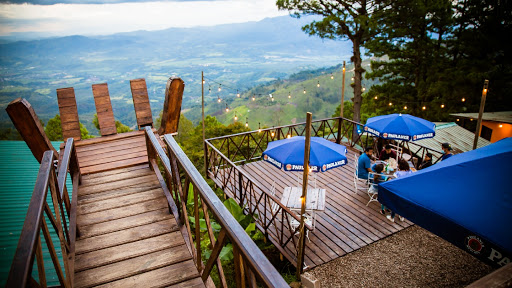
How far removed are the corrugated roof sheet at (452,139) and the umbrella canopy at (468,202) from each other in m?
8.09

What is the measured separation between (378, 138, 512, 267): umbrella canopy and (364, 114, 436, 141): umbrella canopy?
4351 millimetres

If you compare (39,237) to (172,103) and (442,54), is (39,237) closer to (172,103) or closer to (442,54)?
(172,103)


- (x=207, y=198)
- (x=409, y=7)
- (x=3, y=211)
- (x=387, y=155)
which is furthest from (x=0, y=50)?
(x=409, y=7)

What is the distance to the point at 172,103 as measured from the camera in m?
5.23

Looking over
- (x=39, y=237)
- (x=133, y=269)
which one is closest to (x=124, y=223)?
(x=133, y=269)

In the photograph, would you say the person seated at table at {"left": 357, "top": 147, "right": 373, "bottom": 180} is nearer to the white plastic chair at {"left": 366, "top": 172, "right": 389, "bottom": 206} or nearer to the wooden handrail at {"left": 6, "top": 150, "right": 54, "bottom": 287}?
the white plastic chair at {"left": 366, "top": 172, "right": 389, "bottom": 206}

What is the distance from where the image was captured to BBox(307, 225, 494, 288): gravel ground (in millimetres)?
4711

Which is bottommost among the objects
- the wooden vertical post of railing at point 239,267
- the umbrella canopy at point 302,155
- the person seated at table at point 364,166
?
the person seated at table at point 364,166

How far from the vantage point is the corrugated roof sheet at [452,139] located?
10555 mm

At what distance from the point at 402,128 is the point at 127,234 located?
681 cm

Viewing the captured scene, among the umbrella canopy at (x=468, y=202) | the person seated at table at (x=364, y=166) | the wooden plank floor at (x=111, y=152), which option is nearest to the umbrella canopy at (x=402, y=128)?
the person seated at table at (x=364, y=166)

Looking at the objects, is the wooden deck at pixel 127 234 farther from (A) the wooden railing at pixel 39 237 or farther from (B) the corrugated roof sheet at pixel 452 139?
(B) the corrugated roof sheet at pixel 452 139

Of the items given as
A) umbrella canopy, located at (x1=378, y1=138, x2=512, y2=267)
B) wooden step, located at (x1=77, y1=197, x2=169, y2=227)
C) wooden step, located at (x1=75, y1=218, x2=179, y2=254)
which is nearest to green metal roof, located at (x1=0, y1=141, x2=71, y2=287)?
wooden step, located at (x1=75, y1=218, x2=179, y2=254)

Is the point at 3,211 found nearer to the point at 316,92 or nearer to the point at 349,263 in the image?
the point at 349,263
